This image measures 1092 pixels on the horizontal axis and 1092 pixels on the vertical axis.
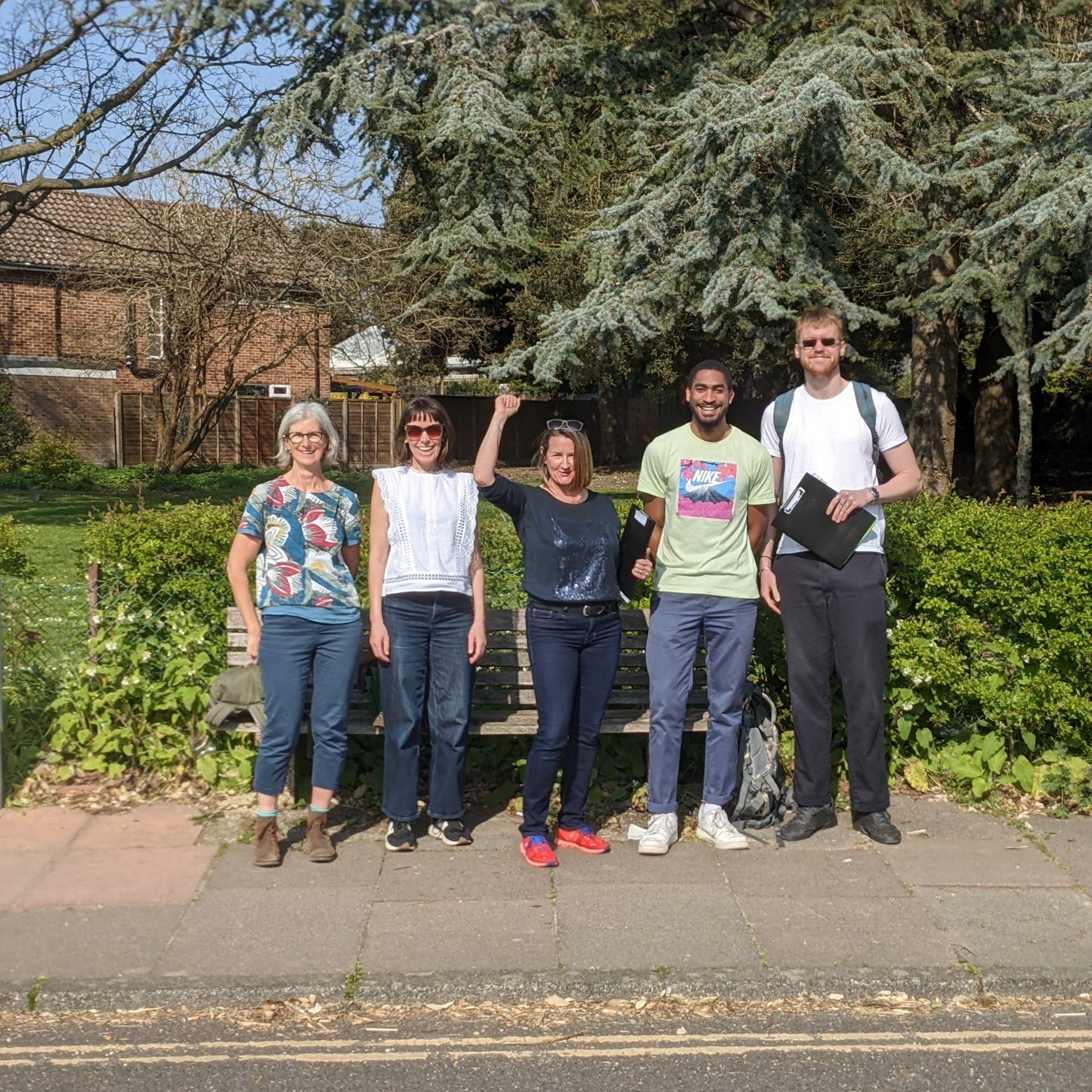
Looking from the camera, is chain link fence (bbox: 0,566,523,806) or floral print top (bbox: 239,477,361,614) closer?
floral print top (bbox: 239,477,361,614)

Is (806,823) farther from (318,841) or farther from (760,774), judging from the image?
(318,841)

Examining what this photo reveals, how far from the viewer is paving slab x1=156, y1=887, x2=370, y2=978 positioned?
4.21 meters

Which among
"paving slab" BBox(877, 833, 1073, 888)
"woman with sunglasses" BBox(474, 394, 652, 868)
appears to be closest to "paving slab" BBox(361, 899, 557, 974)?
"woman with sunglasses" BBox(474, 394, 652, 868)

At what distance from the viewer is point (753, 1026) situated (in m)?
3.92

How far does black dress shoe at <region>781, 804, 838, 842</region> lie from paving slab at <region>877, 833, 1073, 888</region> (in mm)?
257

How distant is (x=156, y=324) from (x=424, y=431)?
19862 millimetres

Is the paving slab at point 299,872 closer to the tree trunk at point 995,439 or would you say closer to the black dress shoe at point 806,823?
the black dress shoe at point 806,823

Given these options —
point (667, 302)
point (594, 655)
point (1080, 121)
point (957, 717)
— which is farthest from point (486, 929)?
point (1080, 121)

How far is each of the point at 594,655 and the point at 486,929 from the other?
117 centimetres

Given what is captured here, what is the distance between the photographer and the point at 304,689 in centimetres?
508

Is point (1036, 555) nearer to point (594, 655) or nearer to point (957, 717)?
point (957, 717)

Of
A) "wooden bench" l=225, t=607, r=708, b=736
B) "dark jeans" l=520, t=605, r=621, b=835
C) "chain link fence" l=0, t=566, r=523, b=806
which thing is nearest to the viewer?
"dark jeans" l=520, t=605, r=621, b=835

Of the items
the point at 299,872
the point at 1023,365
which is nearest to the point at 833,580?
the point at 299,872

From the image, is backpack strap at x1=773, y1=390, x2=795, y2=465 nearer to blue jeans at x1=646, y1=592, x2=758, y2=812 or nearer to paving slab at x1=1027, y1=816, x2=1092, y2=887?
blue jeans at x1=646, y1=592, x2=758, y2=812
